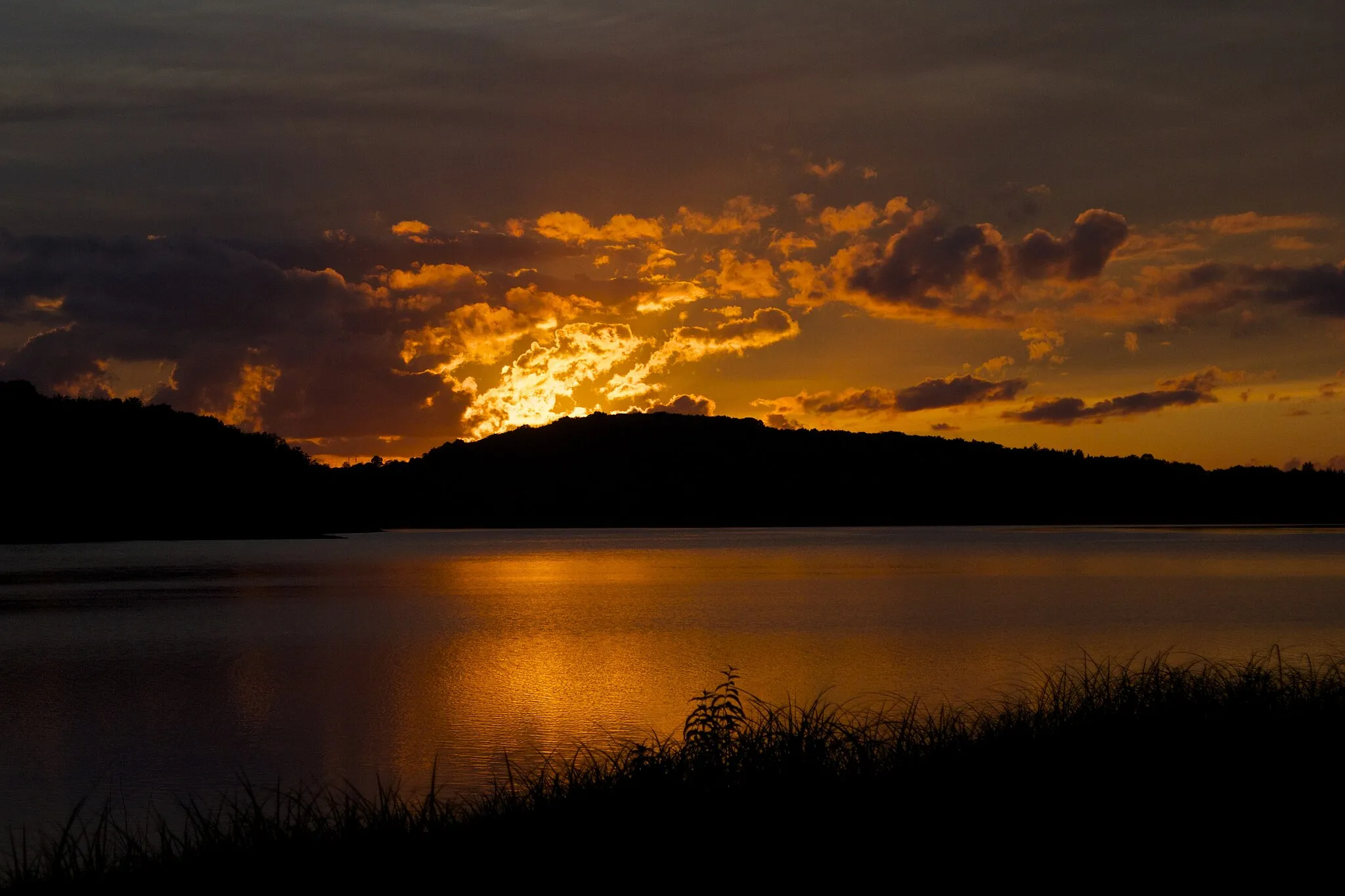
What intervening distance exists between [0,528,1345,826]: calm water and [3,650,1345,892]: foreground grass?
6370 millimetres

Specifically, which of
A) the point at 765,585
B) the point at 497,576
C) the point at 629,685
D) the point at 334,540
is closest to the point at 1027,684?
the point at 629,685

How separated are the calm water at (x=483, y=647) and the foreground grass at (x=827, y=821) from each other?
20.9 feet

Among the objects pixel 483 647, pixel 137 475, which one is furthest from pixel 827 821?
pixel 137 475

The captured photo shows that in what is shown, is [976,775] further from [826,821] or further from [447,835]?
[447,835]

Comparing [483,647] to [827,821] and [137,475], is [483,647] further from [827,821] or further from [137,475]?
[137,475]

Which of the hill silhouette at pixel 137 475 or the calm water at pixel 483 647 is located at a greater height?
the hill silhouette at pixel 137 475

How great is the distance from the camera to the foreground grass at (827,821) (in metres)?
8.18

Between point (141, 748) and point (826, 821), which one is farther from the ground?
point (826, 821)

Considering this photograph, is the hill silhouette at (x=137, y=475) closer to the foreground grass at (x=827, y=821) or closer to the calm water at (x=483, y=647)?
the calm water at (x=483, y=647)

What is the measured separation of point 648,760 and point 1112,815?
153 inches

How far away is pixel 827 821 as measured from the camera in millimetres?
8969

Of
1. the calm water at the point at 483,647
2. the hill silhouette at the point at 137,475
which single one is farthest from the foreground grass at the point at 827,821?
the hill silhouette at the point at 137,475

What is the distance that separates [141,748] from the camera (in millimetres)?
18844

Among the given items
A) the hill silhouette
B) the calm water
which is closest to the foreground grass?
the calm water
